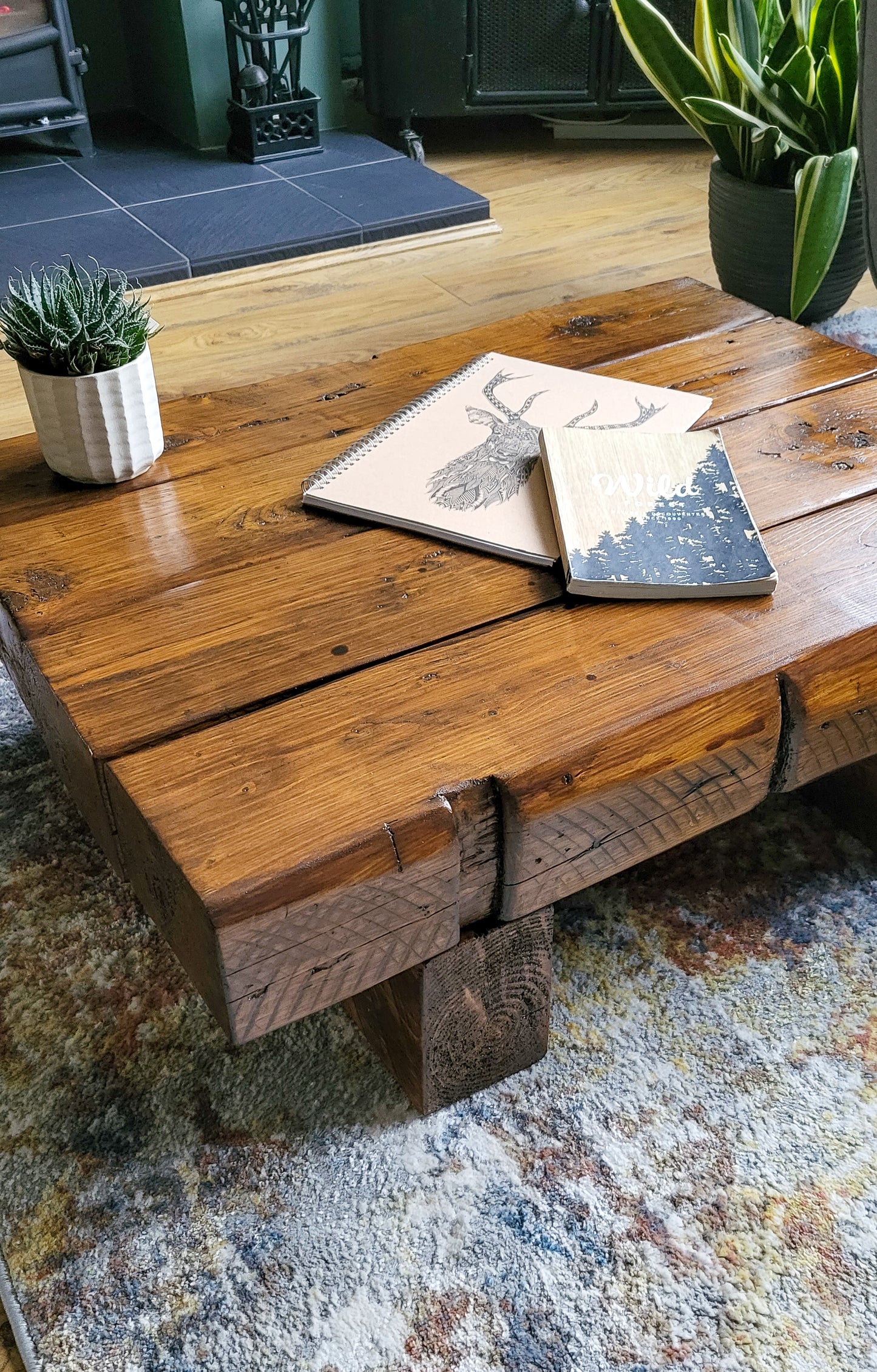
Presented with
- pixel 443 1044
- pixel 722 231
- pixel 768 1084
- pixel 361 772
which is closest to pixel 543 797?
pixel 361 772

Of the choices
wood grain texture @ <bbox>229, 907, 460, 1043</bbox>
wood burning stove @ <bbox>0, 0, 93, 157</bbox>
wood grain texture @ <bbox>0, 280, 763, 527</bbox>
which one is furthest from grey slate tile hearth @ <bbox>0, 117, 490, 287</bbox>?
wood grain texture @ <bbox>229, 907, 460, 1043</bbox>

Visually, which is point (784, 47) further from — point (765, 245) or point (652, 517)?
point (652, 517)

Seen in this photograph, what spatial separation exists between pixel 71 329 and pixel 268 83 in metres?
1.91

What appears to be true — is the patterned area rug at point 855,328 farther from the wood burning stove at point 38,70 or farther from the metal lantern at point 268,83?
the wood burning stove at point 38,70

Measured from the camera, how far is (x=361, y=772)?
0.69 meters

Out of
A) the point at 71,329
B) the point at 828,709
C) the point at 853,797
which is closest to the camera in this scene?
the point at 828,709

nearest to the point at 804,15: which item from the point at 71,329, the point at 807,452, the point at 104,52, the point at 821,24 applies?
the point at 821,24

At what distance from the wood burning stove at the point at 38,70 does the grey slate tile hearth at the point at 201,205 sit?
107 millimetres

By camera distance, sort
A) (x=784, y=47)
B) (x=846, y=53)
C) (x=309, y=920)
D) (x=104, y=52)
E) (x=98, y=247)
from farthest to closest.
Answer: (x=104, y=52)
(x=98, y=247)
(x=784, y=47)
(x=846, y=53)
(x=309, y=920)

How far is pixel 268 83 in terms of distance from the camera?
255 centimetres

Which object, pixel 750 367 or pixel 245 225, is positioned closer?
pixel 750 367

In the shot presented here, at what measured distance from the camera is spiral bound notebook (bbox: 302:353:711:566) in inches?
35.8

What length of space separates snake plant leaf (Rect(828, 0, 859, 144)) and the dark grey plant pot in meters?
0.13

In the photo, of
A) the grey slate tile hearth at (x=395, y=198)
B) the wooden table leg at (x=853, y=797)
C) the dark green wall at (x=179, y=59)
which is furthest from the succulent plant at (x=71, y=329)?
the dark green wall at (x=179, y=59)
